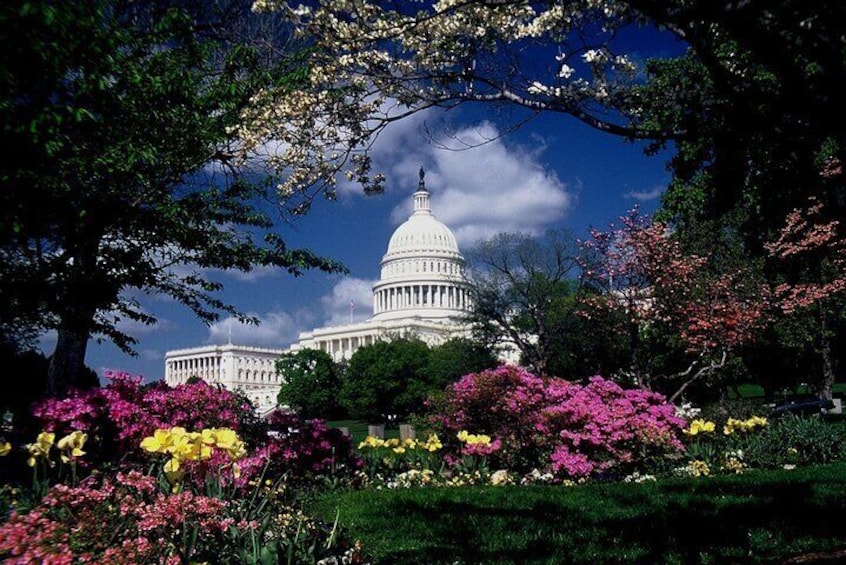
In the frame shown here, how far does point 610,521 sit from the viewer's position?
259 inches

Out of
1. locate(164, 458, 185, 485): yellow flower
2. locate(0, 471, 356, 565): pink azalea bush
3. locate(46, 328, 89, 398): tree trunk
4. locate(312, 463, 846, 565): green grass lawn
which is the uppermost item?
locate(46, 328, 89, 398): tree trunk

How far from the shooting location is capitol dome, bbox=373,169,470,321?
365ft

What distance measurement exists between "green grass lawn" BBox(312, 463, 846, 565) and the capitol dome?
97.8 m

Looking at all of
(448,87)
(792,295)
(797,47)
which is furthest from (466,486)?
(792,295)

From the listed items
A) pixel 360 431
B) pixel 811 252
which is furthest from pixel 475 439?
pixel 360 431

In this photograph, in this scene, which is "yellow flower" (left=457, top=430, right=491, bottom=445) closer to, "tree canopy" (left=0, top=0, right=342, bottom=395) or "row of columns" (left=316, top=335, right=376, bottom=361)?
"tree canopy" (left=0, top=0, right=342, bottom=395)

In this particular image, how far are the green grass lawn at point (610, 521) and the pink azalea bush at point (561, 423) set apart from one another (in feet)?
6.70

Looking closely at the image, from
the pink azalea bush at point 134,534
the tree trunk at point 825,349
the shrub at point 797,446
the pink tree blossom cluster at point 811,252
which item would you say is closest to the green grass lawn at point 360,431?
the shrub at point 797,446

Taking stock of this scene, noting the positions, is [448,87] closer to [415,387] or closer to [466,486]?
[466,486]

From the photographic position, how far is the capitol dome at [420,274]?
365ft

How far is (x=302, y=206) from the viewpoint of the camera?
21.5 ft

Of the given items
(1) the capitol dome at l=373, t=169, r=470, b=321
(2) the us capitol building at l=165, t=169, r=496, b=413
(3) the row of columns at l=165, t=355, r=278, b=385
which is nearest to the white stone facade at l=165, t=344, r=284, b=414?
(3) the row of columns at l=165, t=355, r=278, b=385

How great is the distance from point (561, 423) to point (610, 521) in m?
5.25

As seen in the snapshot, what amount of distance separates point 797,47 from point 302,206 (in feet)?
13.6
